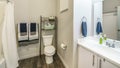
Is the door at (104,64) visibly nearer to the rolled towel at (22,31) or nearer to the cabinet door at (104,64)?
the cabinet door at (104,64)

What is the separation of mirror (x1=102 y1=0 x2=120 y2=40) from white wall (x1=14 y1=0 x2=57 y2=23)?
93.2 inches

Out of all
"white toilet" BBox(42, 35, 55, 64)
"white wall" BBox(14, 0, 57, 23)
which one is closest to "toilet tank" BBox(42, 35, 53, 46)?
"white toilet" BBox(42, 35, 55, 64)

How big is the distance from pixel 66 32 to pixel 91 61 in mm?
1231

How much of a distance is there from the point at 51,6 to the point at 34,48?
1728 millimetres

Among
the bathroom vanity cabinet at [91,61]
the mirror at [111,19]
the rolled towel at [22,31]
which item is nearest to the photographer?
the bathroom vanity cabinet at [91,61]

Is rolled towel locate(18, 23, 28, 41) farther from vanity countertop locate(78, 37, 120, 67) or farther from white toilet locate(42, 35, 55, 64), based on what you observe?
vanity countertop locate(78, 37, 120, 67)

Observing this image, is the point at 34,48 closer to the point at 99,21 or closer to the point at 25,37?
the point at 25,37

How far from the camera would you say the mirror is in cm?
154

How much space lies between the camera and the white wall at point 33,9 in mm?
3277

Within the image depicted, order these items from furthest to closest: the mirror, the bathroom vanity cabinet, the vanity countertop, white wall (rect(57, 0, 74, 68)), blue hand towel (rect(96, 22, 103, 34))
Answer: white wall (rect(57, 0, 74, 68))
blue hand towel (rect(96, 22, 103, 34))
the mirror
the bathroom vanity cabinet
the vanity countertop

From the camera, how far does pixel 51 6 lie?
383 centimetres

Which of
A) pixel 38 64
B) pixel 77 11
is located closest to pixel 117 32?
pixel 77 11

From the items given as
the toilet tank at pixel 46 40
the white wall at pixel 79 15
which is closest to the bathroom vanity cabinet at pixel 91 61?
the white wall at pixel 79 15

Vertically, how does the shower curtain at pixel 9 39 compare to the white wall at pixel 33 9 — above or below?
below
